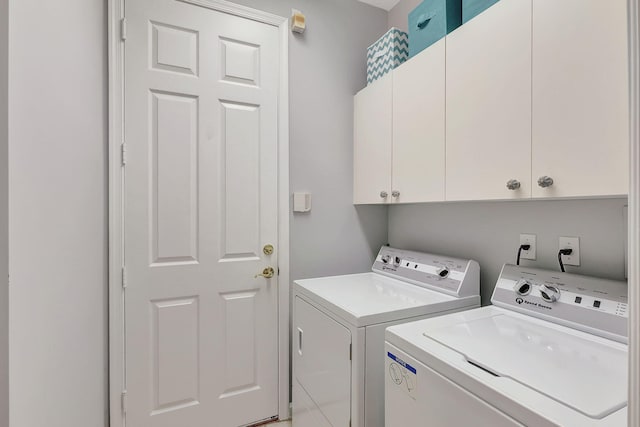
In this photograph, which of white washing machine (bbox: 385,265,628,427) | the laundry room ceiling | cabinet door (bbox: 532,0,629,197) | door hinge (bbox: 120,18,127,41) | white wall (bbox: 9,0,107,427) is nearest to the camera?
white wall (bbox: 9,0,107,427)

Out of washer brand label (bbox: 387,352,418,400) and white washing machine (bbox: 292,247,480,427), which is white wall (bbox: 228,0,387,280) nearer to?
white washing machine (bbox: 292,247,480,427)

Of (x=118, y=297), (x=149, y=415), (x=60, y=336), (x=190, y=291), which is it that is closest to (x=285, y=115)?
(x=190, y=291)

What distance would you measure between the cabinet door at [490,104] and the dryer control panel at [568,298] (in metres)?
0.39

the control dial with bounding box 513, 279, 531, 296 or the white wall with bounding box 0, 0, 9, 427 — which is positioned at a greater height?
the white wall with bounding box 0, 0, 9, 427

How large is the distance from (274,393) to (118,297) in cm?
108

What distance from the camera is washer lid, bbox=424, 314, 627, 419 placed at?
2.35 ft

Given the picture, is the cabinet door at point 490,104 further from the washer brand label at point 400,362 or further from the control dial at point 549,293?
the washer brand label at point 400,362

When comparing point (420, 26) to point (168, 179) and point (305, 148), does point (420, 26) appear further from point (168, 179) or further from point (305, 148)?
point (168, 179)

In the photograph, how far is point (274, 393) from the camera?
1.95m

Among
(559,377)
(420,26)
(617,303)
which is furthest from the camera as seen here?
(420,26)

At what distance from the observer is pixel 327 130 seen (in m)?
2.10

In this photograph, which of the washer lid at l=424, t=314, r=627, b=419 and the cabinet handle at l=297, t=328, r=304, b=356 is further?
the cabinet handle at l=297, t=328, r=304, b=356

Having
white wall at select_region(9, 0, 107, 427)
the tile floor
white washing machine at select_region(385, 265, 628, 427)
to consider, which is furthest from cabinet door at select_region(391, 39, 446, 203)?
the tile floor

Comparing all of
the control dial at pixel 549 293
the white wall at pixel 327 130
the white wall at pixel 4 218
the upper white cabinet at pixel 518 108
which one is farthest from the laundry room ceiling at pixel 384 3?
the white wall at pixel 4 218
